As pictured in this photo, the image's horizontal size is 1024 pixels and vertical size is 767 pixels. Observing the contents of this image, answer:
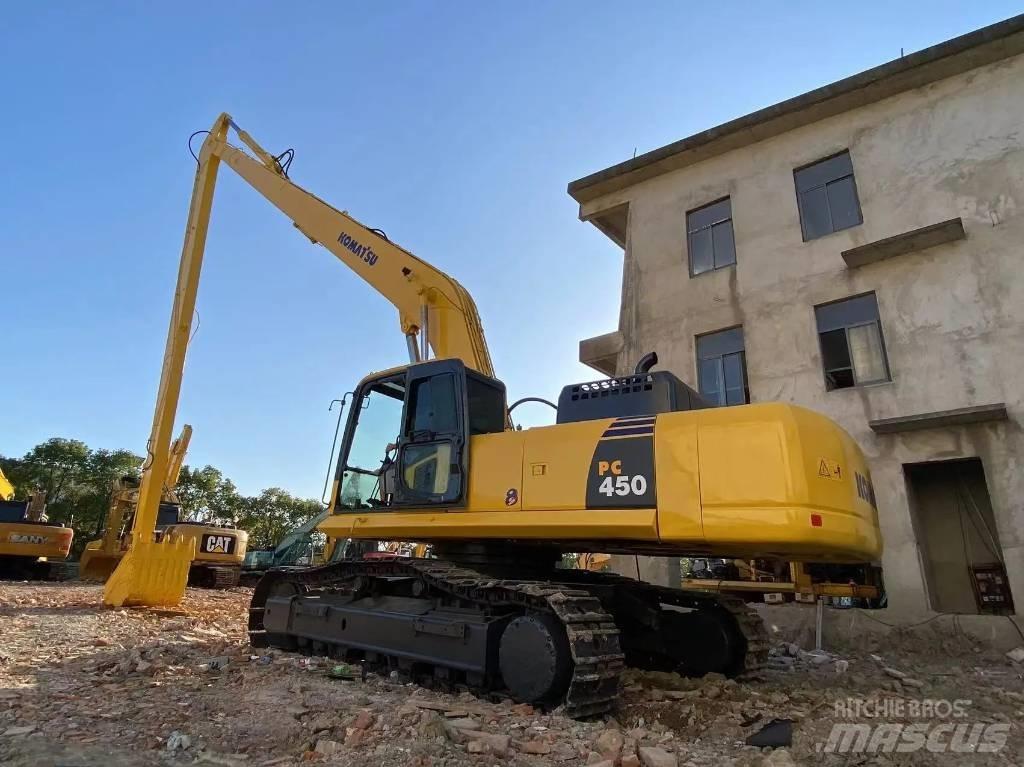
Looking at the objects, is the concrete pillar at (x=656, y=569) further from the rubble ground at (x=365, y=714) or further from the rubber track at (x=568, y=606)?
the rubber track at (x=568, y=606)

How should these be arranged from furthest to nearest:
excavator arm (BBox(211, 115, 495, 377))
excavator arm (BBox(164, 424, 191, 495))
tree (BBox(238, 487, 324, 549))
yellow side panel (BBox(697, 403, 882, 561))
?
tree (BBox(238, 487, 324, 549)), excavator arm (BBox(164, 424, 191, 495)), excavator arm (BBox(211, 115, 495, 377)), yellow side panel (BBox(697, 403, 882, 561))

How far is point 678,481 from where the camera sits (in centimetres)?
468

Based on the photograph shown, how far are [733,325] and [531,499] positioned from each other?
883cm

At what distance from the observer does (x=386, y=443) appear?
21.1 ft

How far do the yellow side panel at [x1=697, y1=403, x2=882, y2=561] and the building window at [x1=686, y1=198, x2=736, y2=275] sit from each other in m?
9.24

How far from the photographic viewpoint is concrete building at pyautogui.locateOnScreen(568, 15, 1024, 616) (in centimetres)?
997

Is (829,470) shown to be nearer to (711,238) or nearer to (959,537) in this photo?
(959,537)

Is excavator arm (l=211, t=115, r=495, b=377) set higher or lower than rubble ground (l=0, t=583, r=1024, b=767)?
higher

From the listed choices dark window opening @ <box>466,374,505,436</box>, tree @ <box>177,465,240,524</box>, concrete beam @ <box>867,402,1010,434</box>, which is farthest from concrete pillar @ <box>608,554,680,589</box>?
tree @ <box>177,465,240,524</box>

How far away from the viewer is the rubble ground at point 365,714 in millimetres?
3641

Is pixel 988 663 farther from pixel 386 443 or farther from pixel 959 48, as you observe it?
pixel 959 48

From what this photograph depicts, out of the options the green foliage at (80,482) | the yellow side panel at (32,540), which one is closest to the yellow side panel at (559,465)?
the yellow side panel at (32,540)

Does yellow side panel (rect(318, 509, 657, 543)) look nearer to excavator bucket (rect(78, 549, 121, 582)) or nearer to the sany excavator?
the sany excavator

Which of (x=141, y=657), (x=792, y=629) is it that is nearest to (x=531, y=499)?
(x=141, y=657)
